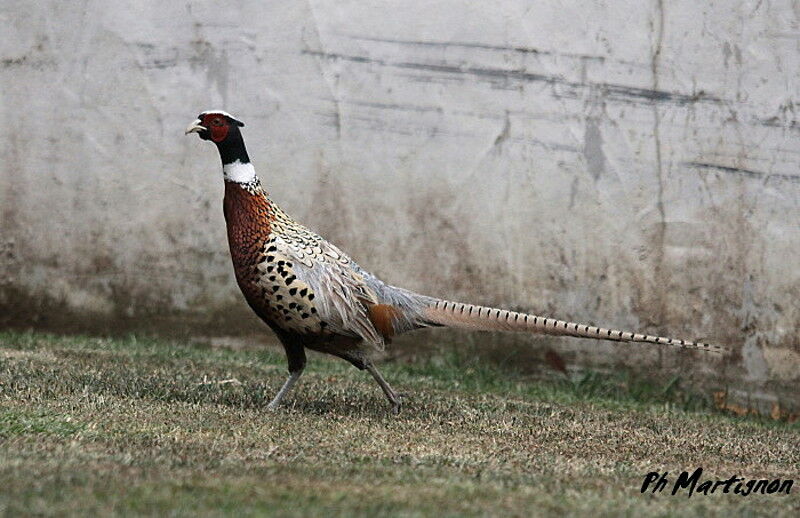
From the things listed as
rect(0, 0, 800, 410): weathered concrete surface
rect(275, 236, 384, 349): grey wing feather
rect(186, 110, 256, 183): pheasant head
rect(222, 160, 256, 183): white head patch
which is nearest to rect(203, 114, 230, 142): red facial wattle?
rect(186, 110, 256, 183): pheasant head

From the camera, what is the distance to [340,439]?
16.8 feet

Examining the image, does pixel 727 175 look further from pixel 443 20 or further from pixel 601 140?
pixel 443 20

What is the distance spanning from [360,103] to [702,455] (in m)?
3.65

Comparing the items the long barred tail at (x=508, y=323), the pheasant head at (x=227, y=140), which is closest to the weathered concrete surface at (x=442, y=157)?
the long barred tail at (x=508, y=323)

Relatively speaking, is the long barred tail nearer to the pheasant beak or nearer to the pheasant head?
the pheasant head

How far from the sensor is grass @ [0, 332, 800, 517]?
155 inches

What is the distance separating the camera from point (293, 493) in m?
3.93

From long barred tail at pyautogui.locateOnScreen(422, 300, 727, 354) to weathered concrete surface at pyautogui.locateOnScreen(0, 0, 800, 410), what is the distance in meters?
1.75

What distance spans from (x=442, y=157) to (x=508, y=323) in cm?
225

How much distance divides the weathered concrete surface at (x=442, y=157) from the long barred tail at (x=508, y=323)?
5.76 ft

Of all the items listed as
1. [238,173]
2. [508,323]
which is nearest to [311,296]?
[238,173]

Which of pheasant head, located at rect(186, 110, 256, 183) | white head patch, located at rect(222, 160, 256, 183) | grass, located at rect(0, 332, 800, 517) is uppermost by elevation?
pheasant head, located at rect(186, 110, 256, 183)

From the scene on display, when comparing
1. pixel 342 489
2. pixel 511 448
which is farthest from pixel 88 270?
pixel 342 489

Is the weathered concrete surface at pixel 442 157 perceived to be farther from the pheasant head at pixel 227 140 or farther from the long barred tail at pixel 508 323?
the pheasant head at pixel 227 140
